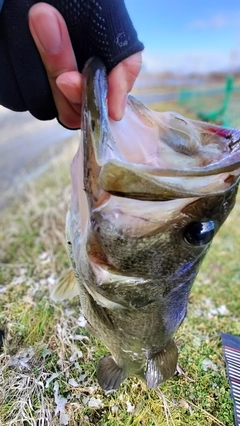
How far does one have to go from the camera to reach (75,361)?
2645 millimetres

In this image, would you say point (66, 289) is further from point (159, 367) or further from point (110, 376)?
point (159, 367)

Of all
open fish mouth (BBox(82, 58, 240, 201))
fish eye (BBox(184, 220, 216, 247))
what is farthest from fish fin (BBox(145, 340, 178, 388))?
open fish mouth (BBox(82, 58, 240, 201))

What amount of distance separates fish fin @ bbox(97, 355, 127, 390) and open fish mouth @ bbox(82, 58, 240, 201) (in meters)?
1.13

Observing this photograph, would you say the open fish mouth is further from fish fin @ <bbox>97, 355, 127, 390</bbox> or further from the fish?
fish fin @ <bbox>97, 355, 127, 390</bbox>

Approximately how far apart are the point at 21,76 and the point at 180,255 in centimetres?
94

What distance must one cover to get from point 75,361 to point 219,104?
11.8 meters

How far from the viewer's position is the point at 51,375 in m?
2.52

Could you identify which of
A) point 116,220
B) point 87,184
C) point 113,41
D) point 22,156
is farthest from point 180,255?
point 22,156

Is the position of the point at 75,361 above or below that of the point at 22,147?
above

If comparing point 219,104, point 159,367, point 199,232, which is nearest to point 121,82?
point 199,232

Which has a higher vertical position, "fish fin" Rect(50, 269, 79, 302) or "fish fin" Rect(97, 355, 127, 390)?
"fish fin" Rect(50, 269, 79, 302)

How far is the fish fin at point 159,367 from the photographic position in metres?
2.07

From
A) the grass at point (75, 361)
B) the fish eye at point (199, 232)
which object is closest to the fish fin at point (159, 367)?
the grass at point (75, 361)

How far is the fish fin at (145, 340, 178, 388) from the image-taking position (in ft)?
6.81
